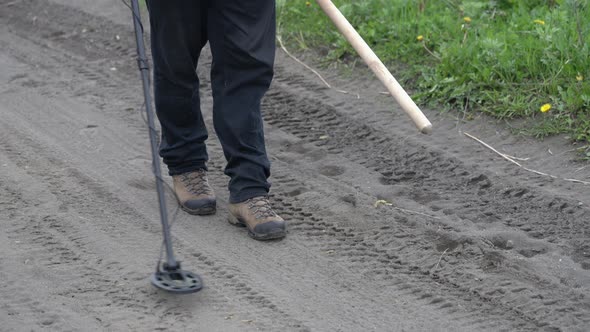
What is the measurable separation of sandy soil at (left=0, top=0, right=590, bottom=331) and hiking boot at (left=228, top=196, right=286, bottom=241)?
6 centimetres

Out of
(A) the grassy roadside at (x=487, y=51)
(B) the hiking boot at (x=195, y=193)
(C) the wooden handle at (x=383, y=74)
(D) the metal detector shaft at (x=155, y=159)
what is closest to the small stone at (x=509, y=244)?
(C) the wooden handle at (x=383, y=74)

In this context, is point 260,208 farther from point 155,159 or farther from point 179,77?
point 155,159

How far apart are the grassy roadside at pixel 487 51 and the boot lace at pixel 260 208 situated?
1.57 metres

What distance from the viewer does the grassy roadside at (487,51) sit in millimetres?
4922

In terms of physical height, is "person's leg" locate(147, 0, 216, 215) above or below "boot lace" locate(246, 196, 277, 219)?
above

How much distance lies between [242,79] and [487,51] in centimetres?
194

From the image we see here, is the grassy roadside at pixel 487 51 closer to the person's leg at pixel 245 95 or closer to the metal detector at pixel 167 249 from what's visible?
the person's leg at pixel 245 95

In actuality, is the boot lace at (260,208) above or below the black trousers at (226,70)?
below

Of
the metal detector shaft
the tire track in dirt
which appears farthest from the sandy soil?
the metal detector shaft

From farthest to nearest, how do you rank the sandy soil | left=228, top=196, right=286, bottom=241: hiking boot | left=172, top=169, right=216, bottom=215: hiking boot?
left=172, top=169, right=216, bottom=215: hiking boot, left=228, top=196, right=286, bottom=241: hiking boot, the sandy soil

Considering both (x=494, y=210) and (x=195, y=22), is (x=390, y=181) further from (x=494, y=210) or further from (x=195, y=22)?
(x=195, y=22)

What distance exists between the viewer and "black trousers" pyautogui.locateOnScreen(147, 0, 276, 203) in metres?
3.81

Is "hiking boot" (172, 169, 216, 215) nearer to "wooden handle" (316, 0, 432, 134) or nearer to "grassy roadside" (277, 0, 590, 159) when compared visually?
"wooden handle" (316, 0, 432, 134)

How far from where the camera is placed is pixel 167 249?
330 centimetres
